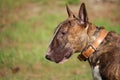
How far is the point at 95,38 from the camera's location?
243 inches

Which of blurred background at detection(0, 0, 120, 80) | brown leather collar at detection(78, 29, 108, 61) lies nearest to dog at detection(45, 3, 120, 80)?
brown leather collar at detection(78, 29, 108, 61)

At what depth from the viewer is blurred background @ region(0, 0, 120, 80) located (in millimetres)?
9398

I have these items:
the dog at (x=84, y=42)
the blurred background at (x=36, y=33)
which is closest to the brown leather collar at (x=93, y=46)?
the dog at (x=84, y=42)

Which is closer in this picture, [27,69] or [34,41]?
[27,69]

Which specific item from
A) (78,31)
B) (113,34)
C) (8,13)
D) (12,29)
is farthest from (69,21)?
(8,13)

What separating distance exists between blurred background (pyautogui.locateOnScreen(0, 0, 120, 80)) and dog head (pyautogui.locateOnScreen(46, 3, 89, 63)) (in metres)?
2.69

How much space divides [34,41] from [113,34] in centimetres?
499

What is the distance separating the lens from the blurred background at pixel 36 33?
370 inches

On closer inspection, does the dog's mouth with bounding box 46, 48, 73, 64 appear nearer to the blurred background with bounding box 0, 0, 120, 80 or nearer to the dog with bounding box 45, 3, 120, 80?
the dog with bounding box 45, 3, 120, 80

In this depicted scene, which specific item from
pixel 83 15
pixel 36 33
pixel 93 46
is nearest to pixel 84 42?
pixel 93 46

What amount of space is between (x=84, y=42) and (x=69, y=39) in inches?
8.4

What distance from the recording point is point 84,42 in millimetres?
6152

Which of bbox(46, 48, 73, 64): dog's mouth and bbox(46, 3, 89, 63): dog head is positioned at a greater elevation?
bbox(46, 3, 89, 63): dog head

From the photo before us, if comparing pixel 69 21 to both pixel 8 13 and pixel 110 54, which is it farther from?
pixel 8 13
